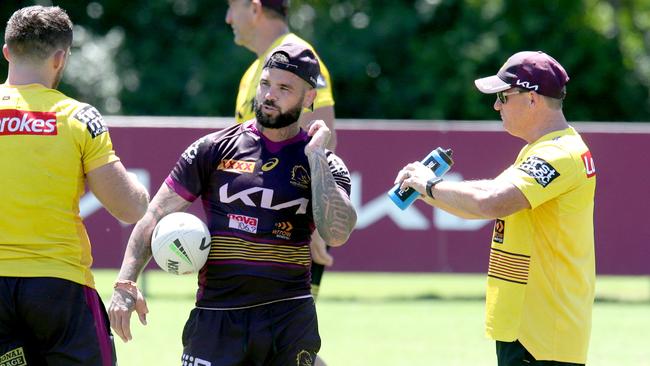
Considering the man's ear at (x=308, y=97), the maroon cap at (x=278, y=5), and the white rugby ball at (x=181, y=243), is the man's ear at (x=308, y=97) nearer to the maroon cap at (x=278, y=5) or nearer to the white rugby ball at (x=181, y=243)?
the white rugby ball at (x=181, y=243)

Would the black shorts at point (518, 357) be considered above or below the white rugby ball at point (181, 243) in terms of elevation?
below

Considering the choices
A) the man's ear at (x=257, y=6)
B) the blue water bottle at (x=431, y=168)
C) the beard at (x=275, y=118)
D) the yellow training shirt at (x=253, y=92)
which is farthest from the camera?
the man's ear at (x=257, y=6)

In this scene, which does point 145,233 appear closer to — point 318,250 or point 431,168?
point 431,168

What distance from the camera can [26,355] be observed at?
514 centimetres

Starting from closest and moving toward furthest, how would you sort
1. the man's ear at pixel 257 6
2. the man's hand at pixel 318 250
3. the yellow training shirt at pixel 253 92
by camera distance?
the man's hand at pixel 318 250 → the yellow training shirt at pixel 253 92 → the man's ear at pixel 257 6

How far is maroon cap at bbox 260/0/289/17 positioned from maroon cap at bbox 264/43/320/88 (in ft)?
6.92

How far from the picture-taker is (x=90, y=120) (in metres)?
5.15

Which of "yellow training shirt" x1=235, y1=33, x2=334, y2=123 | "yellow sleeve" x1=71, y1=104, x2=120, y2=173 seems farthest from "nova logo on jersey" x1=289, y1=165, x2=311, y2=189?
"yellow training shirt" x1=235, y1=33, x2=334, y2=123

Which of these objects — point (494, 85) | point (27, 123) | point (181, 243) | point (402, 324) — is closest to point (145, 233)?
point (181, 243)

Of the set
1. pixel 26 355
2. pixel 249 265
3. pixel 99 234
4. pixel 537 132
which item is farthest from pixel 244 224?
pixel 99 234

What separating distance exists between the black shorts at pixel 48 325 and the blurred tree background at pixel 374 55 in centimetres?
2035

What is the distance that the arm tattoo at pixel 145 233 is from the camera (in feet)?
17.4

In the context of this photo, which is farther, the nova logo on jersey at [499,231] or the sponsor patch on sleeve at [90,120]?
the nova logo on jersey at [499,231]

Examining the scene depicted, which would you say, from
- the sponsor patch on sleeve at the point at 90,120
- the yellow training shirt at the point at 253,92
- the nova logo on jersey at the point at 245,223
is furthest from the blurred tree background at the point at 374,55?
the sponsor patch on sleeve at the point at 90,120
